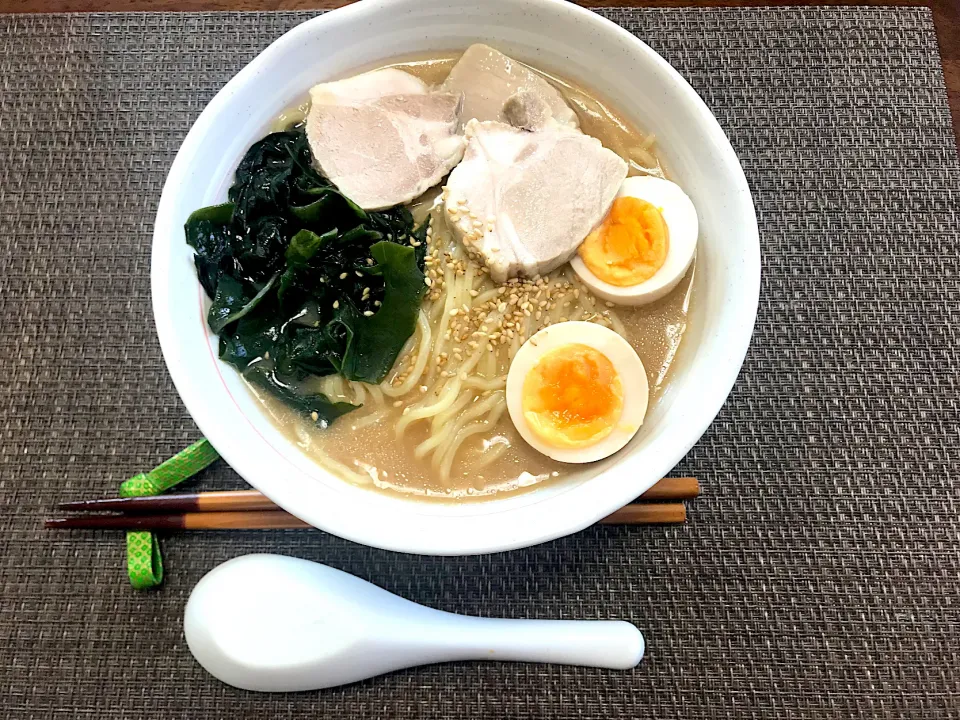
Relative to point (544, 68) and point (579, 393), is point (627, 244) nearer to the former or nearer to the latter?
point (579, 393)

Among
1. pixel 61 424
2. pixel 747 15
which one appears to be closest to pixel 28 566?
pixel 61 424

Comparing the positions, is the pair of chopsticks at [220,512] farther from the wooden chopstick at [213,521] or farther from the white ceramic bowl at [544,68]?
the white ceramic bowl at [544,68]

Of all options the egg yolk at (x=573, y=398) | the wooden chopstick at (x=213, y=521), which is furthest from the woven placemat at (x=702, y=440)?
the egg yolk at (x=573, y=398)

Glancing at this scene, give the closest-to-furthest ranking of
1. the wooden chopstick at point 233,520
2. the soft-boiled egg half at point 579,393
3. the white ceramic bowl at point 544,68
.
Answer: the white ceramic bowl at point 544,68, the soft-boiled egg half at point 579,393, the wooden chopstick at point 233,520

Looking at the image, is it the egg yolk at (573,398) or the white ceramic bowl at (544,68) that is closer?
the white ceramic bowl at (544,68)

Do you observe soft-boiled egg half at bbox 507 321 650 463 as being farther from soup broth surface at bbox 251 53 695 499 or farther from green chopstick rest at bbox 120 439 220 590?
green chopstick rest at bbox 120 439 220 590

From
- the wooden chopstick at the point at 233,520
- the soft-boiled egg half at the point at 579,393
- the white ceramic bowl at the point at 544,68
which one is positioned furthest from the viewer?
the wooden chopstick at the point at 233,520
